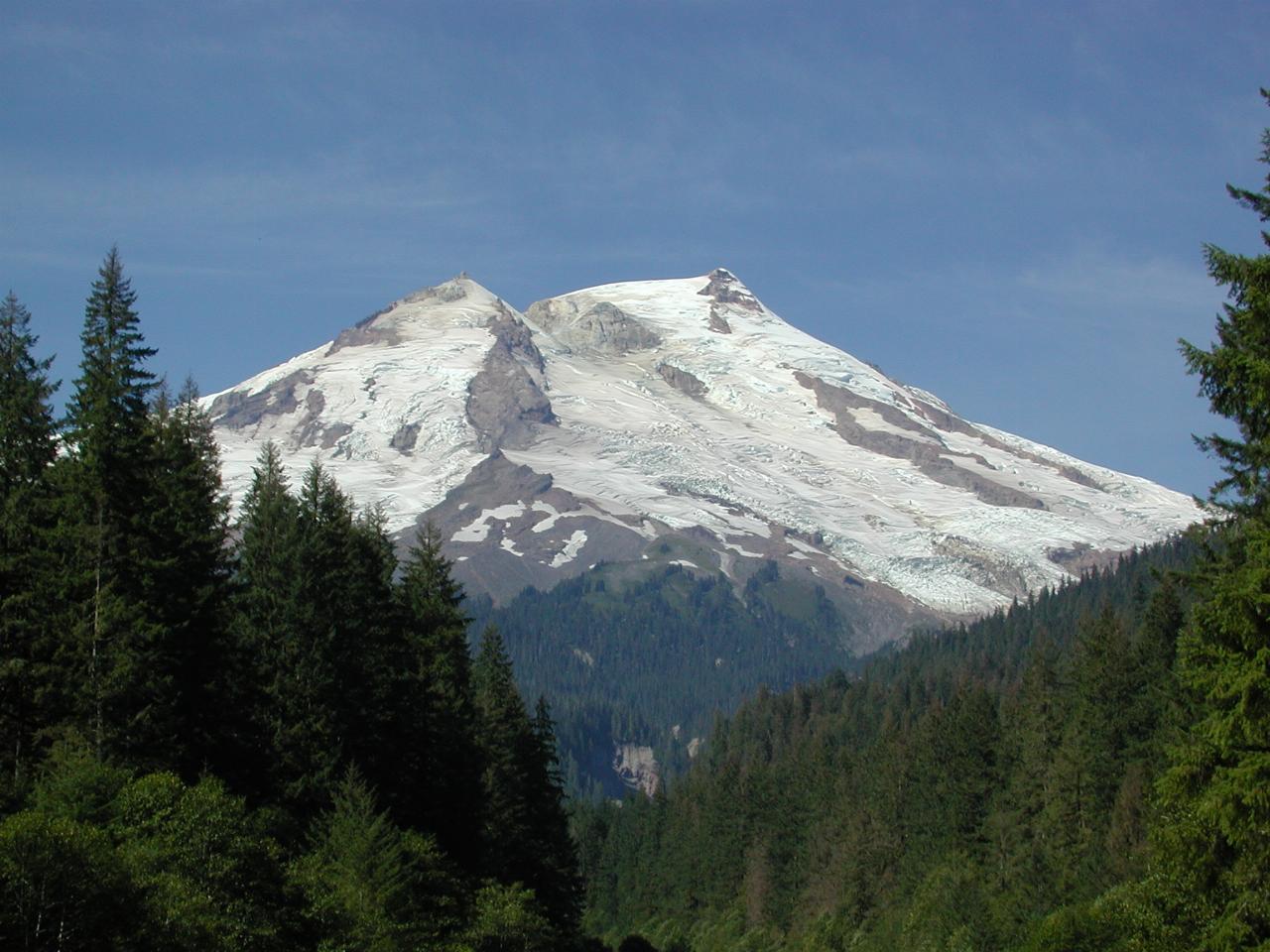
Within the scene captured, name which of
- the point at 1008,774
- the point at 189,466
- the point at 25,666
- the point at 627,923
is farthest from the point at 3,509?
the point at 627,923

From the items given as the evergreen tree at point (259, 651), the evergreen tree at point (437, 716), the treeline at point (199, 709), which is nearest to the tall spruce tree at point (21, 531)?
the treeline at point (199, 709)

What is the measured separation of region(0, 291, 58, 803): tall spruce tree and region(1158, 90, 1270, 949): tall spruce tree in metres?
25.9

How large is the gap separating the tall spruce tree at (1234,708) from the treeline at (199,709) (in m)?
19.3

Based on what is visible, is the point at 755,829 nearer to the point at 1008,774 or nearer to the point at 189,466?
the point at 1008,774

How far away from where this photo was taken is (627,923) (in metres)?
139

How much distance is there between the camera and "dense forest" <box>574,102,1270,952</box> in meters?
23.1

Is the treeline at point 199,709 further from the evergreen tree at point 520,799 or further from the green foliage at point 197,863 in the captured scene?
the evergreen tree at point 520,799

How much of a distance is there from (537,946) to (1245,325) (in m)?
39.6

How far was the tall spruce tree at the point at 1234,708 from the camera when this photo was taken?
73.2ft

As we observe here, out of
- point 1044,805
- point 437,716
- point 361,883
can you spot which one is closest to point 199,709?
point 361,883

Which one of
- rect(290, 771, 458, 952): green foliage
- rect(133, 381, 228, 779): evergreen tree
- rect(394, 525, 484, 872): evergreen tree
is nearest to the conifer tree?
rect(133, 381, 228, 779): evergreen tree

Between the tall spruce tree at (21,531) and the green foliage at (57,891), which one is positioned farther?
the tall spruce tree at (21,531)

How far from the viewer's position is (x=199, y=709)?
1777 inches

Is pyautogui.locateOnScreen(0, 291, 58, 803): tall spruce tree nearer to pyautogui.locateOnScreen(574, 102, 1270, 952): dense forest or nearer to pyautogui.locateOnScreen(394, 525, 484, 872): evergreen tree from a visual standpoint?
pyautogui.locateOnScreen(394, 525, 484, 872): evergreen tree
